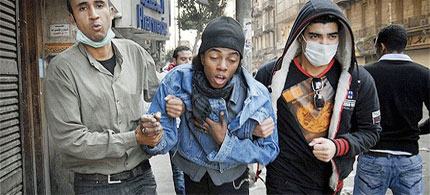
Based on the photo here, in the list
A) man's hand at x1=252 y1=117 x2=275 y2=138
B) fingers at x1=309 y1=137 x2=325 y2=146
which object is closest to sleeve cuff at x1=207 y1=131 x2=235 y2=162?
man's hand at x1=252 y1=117 x2=275 y2=138

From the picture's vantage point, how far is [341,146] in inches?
100

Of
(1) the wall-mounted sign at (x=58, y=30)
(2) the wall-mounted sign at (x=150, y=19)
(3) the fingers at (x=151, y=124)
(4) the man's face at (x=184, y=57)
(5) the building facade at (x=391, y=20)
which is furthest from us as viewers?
(5) the building facade at (x=391, y=20)

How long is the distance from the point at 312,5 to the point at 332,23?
0.18 m

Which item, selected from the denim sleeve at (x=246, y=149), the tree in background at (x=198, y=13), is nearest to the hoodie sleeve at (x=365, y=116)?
the denim sleeve at (x=246, y=149)

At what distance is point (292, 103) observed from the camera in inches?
107

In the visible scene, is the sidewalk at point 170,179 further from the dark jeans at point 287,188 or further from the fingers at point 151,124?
the fingers at point 151,124

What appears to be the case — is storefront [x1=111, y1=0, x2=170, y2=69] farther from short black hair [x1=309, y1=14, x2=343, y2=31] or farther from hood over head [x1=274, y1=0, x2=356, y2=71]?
short black hair [x1=309, y1=14, x2=343, y2=31]

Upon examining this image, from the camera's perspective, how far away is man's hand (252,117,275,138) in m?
2.31

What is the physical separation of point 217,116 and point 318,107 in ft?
2.62

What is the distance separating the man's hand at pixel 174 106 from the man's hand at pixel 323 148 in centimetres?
87

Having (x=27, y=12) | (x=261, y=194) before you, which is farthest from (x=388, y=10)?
(x=27, y=12)

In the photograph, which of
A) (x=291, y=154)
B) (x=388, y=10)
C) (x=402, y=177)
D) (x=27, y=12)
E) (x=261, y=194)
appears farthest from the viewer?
(x=388, y=10)

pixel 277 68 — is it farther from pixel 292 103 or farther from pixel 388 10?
A: pixel 388 10

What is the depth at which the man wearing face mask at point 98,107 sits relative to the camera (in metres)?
2.28
